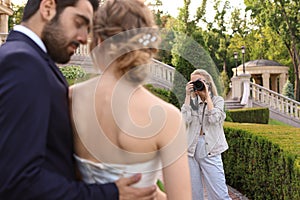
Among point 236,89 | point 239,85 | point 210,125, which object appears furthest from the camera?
point 236,89

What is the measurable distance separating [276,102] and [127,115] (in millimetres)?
20950

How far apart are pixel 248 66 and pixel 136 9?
34.0m

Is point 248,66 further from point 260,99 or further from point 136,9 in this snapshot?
point 136,9

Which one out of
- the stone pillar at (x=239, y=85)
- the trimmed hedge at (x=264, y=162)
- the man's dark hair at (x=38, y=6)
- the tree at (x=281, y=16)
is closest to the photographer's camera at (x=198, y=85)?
the trimmed hedge at (x=264, y=162)

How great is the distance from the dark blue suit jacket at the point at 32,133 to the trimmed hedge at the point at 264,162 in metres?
3.78

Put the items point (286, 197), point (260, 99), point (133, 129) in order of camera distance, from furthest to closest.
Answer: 1. point (260, 99)
2. point (286, 197)
3. point (133, 129)

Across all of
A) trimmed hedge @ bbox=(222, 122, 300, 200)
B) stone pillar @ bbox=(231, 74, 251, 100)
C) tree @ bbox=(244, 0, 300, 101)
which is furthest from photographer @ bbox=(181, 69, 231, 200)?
tree @ bbox=(244, 0, 300, 101)

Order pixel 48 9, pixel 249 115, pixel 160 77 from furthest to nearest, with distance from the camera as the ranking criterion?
pixel 249 115
pixel 160 77
pixel 48 9

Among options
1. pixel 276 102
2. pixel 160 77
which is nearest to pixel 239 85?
pixel 276 102

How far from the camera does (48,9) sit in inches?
65.8

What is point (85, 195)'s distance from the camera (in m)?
1.48

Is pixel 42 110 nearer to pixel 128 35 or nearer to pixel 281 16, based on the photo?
pixel 128 35

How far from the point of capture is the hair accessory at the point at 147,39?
5.12ft

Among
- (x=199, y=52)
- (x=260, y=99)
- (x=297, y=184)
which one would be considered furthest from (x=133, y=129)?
(x=260, y=99)
